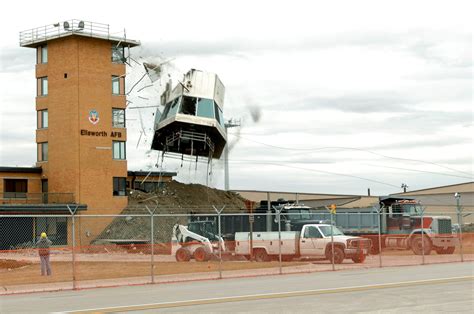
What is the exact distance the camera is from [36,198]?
203ft

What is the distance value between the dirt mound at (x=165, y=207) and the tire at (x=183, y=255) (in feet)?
57.7

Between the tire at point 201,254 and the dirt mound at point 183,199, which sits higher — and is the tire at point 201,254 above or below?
below

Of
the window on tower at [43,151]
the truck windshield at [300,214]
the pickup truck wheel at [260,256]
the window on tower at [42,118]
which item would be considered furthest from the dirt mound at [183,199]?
the pickup truck wheel at [260,256]

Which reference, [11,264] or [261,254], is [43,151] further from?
[261,254]

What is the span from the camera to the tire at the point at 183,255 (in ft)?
128

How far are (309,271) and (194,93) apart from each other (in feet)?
118

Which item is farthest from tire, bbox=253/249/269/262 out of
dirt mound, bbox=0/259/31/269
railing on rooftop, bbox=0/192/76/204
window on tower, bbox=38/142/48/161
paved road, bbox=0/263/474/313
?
window on tower, bbox=38/142/48/161

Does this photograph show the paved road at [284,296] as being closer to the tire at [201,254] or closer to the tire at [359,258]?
the tire at [359,258]

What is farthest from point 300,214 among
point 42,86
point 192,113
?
point 42,86

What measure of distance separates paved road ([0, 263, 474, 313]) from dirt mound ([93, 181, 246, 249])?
107 feet

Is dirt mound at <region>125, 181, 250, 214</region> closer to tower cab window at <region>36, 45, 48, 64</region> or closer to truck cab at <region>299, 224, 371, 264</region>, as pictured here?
tower cab window at <region>36, 45, 48, 64</region>

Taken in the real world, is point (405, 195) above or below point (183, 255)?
above

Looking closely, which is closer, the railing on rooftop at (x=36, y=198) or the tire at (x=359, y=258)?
the tire at (x=359, y=258)

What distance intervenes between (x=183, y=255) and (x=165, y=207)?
2689cm
